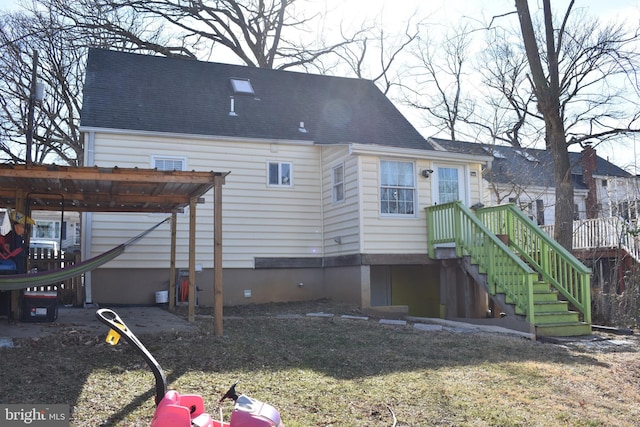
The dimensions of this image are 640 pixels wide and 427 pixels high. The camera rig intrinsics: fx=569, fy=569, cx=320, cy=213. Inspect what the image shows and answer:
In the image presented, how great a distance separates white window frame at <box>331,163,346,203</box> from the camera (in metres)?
12.5

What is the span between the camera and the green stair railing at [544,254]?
9.54 m

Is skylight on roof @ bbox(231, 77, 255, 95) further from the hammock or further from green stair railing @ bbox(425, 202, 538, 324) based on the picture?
the hammock

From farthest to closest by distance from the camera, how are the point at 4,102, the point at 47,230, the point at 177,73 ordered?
1. the point at 47,230
2. the point at 4,102
3. the point at 177,73

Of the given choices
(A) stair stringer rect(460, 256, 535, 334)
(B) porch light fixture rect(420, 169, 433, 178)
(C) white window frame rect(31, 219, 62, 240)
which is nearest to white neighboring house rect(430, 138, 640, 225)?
(B) porch light fixture rect(420, 169, 433, 178)

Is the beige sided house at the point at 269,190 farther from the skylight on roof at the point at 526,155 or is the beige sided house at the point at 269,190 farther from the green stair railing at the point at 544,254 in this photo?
the skylight on roof at the point at 526,155

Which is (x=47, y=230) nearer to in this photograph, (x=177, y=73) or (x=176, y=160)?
(x=177, y=73)

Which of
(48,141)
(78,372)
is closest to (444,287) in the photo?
(78,372)

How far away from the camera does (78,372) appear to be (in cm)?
546

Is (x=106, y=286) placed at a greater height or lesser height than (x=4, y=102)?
lesser

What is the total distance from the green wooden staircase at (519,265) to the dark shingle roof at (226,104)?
3.69m

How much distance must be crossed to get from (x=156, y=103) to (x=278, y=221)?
13.2 ft

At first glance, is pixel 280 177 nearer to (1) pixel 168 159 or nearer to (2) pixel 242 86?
(1) pixel 168 159

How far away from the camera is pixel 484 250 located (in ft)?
33.8

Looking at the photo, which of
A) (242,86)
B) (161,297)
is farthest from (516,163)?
(161,297)
